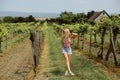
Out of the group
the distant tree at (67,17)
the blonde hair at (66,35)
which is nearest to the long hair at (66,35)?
the blonde hair at (66,35)

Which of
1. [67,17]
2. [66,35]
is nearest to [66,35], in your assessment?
[66,35]

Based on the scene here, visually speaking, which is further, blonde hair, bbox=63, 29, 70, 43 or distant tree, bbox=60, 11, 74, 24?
distant tree, bbox=60, 11, 74, 24

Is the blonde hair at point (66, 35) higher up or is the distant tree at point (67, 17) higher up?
the blonde hair at point (66, 35)

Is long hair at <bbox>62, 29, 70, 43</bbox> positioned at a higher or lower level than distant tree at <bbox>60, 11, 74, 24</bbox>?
higher

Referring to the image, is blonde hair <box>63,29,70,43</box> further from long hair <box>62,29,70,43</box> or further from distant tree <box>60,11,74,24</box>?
distant tree <box>60,11,74,24</box>

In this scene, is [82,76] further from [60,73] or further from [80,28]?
[80,28]

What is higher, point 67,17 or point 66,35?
point 66,35

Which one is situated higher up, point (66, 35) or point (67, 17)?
point (66, 35)

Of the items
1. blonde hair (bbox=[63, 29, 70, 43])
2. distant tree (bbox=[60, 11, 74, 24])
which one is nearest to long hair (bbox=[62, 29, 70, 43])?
blonde hair (bbox=[63, 29, 70, 43])

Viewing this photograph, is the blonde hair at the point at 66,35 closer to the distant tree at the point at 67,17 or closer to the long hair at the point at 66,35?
the long hair at the point at 66,35

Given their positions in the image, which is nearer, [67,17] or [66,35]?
[66,35]

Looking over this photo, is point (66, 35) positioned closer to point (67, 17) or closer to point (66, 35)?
point (66, 35)

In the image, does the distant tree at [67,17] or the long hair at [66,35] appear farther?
the distant tree at [67,17]

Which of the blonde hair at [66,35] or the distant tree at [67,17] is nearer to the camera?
the blonde hair at [66,35]
